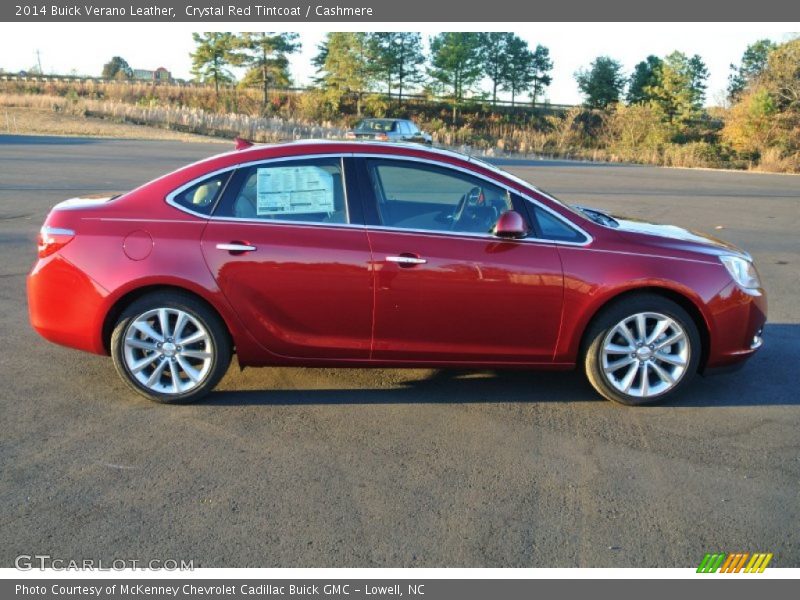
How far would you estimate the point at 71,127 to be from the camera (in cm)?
3834

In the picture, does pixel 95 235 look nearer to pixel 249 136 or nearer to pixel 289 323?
pixel 289 323

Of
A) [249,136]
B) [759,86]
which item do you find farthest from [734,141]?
[249,136]

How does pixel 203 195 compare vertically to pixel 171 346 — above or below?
above

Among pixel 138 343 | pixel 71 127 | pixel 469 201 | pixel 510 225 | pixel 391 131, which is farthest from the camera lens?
pixel 71 127

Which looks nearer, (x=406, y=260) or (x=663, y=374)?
(x=406, y=260)

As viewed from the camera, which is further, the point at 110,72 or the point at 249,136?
the point at 110,72

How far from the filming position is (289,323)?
469 centimetres

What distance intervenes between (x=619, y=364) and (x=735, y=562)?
176 centimetres

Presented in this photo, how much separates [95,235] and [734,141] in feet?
149

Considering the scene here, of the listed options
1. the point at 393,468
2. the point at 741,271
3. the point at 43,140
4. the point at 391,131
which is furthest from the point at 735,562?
the point at 43,140

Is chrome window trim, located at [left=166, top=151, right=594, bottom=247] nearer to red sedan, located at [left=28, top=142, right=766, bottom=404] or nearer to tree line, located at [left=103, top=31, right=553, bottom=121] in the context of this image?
red sedan, located at [left=28, top=142, right=766, bottom=404]

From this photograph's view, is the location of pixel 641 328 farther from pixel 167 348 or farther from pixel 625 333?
pixel 167 348

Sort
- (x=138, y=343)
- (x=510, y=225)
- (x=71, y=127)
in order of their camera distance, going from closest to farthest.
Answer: (x=510, y=225) → (x=138, y=343) → (x=71, y=127)

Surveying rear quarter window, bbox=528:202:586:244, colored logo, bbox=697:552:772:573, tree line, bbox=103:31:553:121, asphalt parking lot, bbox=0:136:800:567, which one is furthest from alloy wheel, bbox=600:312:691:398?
tree line, bbox=103:31:553:121
